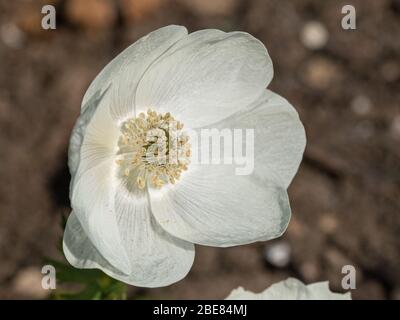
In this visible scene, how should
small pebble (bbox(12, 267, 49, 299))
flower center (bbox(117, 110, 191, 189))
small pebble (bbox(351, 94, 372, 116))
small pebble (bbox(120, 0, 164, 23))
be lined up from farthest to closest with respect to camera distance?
small pebble (bbox(351, 94, 372, 116)), small pebble (bbox(120, 0, 164, 23)), small pebble (bbox(12, 267, 49, 299)), flower center (bbox(117, 110, 191, 189))

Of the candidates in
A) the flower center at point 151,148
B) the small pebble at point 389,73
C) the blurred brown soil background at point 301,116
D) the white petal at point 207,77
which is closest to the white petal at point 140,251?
the flower center at point 151,148

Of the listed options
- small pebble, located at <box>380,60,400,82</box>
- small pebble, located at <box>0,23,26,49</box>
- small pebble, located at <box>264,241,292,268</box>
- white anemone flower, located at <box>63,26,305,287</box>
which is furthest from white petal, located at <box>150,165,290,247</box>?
small pebble, located at <box>380,60,400,82</box>

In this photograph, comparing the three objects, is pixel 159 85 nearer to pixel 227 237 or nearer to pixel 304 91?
pixel 227 237

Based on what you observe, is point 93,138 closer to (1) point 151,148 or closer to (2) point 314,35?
(1) point 151,148

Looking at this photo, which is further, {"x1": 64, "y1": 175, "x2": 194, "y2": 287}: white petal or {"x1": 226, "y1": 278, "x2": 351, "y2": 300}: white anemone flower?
{"x1": 226, "y1": 278, "x2": 351, "y2": 300}: white anemone flower

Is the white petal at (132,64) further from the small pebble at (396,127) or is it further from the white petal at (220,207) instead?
the small pebble at (396,127)

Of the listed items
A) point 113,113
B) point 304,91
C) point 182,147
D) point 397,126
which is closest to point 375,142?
point 397,126

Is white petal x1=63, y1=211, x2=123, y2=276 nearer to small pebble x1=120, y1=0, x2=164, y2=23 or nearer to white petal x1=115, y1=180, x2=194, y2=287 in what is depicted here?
white petal x1=115, y1=180, x2=194, y2=287

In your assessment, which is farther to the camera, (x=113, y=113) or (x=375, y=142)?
(x=375, y=142)
